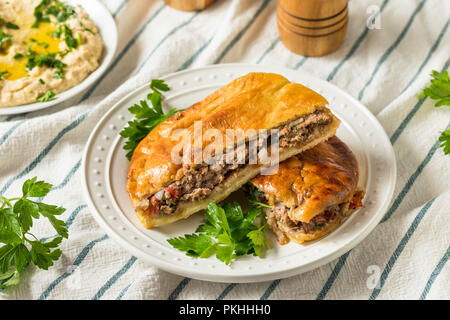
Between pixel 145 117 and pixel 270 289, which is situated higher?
pixel 145 117

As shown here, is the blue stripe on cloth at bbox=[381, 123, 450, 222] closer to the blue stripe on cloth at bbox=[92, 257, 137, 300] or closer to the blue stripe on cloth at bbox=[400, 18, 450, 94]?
the blue stripe on cloth at bbox=[400, 18, 450, 94]

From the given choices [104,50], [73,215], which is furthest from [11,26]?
[73,215]

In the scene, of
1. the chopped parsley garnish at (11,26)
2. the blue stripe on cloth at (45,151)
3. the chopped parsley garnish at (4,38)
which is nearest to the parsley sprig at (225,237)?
the blue stripe on cloth at (45,151)

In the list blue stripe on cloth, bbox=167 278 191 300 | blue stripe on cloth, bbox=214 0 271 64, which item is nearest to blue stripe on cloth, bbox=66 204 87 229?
blue stripe on cloth, bbox=167 278 191 300

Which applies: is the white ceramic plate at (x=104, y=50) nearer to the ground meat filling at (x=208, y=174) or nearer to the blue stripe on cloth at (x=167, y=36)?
the blue stripe on cloth at (x=167, y=36)

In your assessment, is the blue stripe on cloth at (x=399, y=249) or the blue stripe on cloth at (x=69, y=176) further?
the blue stripe on cloth at (x=69, y=176)

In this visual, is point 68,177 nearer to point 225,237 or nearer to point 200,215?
point 200,215

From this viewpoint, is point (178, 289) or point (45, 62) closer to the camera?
point (178, 289)
